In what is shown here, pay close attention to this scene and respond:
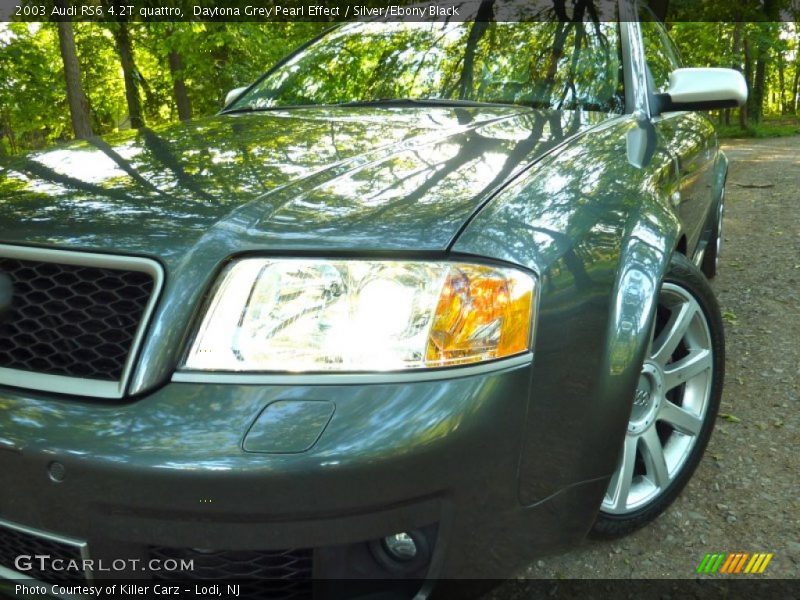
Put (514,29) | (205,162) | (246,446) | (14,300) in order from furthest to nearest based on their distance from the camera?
(514,29), (205,162), (14,300), (246,446)

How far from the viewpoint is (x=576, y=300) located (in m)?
1.52

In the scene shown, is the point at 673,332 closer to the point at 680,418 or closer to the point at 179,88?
the point at 680,418

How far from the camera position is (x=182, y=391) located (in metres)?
1.31

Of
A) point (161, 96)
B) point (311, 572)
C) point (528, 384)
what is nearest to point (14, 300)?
point (311, 572)

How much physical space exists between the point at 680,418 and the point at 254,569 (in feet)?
4.38

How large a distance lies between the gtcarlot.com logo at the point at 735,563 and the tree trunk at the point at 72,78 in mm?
8880

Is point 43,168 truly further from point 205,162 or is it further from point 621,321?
point 621,321

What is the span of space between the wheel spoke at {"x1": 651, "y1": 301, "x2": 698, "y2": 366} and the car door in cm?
40

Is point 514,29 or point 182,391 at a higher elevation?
point 514,29

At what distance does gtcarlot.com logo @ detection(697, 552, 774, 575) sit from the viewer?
1.96m

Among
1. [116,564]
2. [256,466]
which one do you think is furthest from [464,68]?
[116,564]

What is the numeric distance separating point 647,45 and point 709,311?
148cm

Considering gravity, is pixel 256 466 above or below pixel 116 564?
above

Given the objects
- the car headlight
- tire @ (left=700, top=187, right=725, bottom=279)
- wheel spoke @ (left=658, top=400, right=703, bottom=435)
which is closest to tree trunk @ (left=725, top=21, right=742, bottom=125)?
tire @ (left=700, top=187, right=725, bottom=279)
